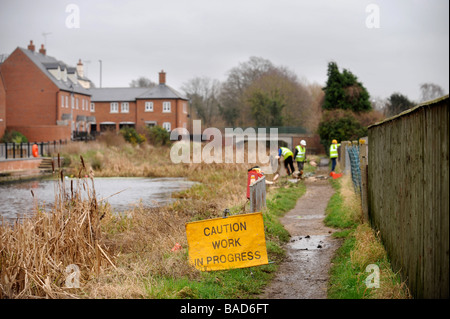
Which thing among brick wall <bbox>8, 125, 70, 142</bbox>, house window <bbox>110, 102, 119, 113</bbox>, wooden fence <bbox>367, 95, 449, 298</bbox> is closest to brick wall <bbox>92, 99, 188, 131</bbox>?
house window <bbox>110, 102, 119, 113</bbox>

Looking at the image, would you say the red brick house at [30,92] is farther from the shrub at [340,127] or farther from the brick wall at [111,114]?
the shrub at [340,127]

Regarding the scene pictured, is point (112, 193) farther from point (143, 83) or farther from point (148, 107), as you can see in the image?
point (143, 83)

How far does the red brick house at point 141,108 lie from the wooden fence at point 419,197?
226 feet

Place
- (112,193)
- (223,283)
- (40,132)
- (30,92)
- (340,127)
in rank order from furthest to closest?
(30,92), (40,132), (340,127), (112,193), (223,283)

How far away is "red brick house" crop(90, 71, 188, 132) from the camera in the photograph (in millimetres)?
76775

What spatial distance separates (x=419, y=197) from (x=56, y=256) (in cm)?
569

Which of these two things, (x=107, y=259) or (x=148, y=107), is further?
(x=148, y=107)

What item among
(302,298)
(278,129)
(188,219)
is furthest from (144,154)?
(302,298)

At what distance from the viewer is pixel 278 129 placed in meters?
61.4

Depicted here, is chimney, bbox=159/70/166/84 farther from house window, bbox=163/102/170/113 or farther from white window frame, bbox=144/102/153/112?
house window, bbox=163/102/170/113

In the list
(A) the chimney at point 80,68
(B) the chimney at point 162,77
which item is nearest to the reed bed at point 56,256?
(B) the chimney at point 162,77

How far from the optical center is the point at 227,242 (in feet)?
28.0

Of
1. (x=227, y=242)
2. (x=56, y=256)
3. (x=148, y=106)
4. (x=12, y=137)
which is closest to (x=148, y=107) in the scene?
(x=148, y=106)
